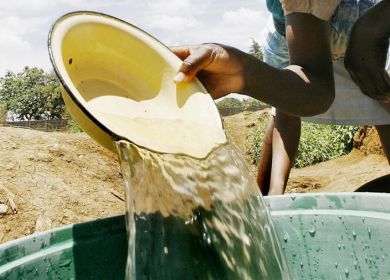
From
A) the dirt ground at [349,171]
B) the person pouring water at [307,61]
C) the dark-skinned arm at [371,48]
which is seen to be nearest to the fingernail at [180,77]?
the person pouring water at [307,61]

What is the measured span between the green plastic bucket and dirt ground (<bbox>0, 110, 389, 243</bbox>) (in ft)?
5.33

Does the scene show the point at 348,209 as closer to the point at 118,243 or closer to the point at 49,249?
the point at 118,243

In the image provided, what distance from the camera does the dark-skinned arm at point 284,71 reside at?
130 cm

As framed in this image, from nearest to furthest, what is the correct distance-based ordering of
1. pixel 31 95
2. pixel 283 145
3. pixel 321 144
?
pixel 283 145 < pixel 321 144 < pixel 31 95

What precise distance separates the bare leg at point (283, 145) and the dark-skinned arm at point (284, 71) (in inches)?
27.8

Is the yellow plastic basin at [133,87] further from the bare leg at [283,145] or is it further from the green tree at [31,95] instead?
the green tree at [31,95]

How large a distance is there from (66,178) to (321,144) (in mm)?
3342

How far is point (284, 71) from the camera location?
61.0 inches

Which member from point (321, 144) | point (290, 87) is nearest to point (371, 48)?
point (290, 87)

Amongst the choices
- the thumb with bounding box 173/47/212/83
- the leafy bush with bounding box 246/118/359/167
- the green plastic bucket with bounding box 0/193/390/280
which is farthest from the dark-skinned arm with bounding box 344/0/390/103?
the leafy bush with bounding box 246/118/359/167

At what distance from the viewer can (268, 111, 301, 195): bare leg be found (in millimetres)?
2348

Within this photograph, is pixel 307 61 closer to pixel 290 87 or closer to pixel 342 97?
pixel 290 87

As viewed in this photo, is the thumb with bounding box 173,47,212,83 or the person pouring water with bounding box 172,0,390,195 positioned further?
the person pouring water with bounding box 172,0,390,195

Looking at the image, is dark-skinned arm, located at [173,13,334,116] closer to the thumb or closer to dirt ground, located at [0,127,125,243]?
the thumb
